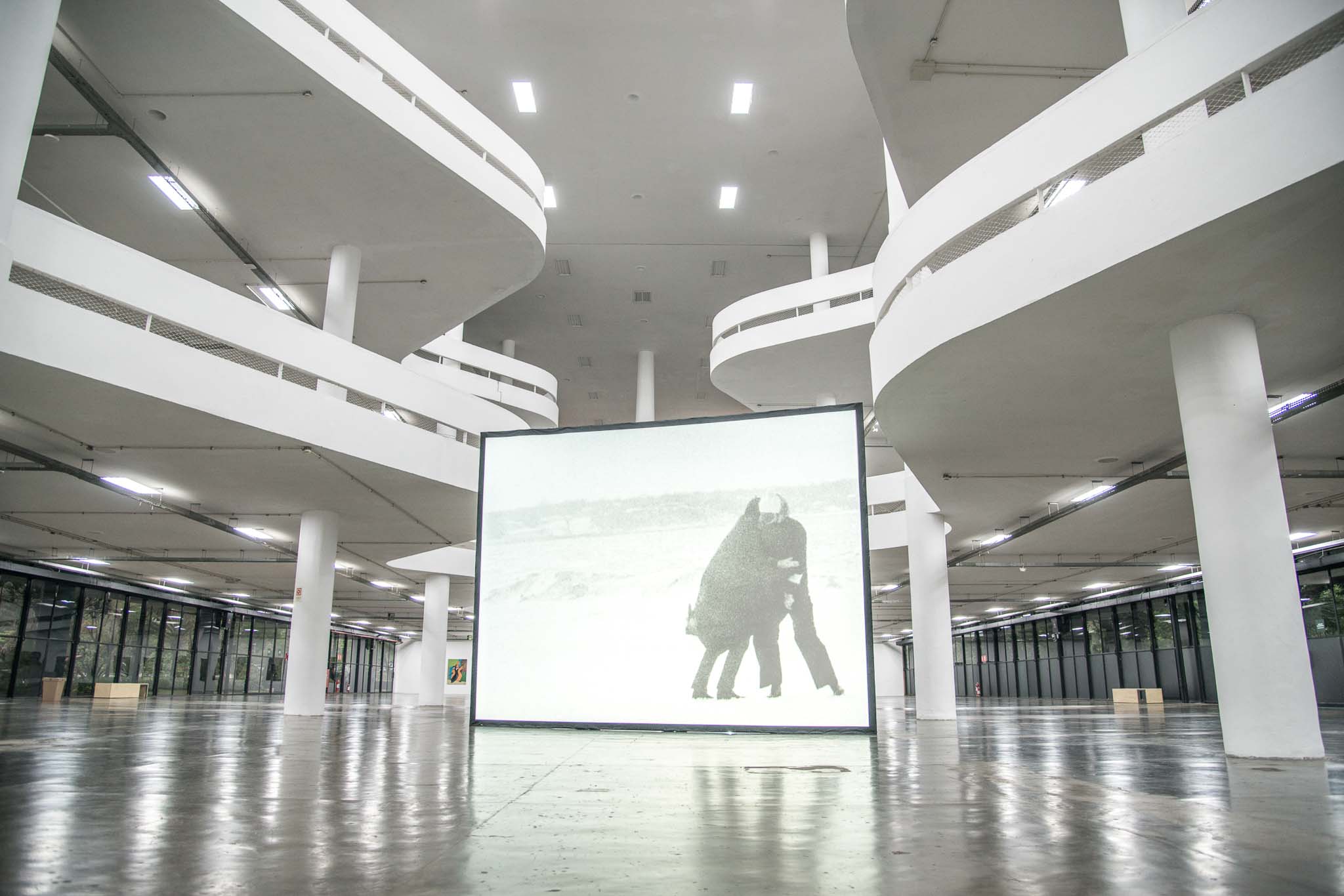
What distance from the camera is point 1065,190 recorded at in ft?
30.9

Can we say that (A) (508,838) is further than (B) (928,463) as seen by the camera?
No

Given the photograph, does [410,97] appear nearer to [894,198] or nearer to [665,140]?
[665,140]

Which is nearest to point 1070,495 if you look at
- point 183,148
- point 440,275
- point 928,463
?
point 928,463

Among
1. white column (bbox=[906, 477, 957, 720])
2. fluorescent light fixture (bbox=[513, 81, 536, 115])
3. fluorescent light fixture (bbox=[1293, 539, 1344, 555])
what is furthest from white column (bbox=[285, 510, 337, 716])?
fluorescent light fixture (bbox=[1293, 539, 1344, 555])

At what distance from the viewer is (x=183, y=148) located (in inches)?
601

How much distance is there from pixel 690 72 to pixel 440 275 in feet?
22.7

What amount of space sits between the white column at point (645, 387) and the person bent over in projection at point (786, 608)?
56.7 feet

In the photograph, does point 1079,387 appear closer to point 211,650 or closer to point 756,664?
point 756,664

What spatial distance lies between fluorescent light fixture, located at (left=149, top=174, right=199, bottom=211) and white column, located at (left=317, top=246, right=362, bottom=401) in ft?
8.81

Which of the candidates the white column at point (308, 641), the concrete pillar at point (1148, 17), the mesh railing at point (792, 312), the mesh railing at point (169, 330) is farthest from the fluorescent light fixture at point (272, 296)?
the concrete pillar at point (1148, 17)

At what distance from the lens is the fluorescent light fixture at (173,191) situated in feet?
52.1

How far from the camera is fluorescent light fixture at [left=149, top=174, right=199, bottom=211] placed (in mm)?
15891

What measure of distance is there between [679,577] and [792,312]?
1381 centimetres

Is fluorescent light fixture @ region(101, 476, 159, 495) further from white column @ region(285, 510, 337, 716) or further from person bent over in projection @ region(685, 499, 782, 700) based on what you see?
person bent over in projection @ region(685, 499, 782, 700)
